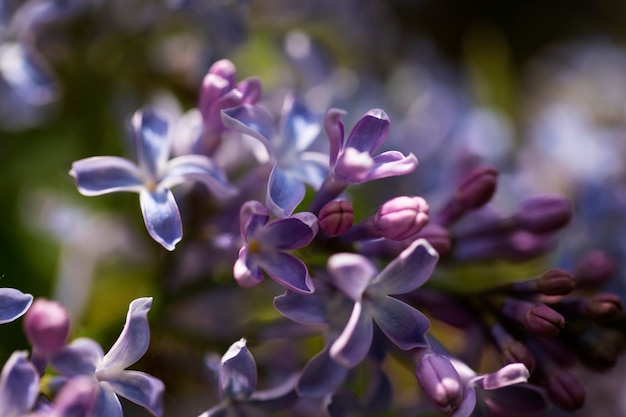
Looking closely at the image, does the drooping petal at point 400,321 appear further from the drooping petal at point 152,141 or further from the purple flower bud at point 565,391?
the drooping petal at point 152,141

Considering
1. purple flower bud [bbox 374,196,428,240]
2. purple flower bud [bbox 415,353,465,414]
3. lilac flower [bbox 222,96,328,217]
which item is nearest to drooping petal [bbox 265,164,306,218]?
lilac flower [bbox 222,96,328,217]

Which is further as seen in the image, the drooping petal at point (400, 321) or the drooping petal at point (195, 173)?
the drooping petal at point (195, 173)

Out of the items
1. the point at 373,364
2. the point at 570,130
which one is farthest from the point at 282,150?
the point at 570,130

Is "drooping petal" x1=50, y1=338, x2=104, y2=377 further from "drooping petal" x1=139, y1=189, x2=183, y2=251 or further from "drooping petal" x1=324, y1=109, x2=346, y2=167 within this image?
"drooping petal" x1=324, y1=109, x2=346, y2=167

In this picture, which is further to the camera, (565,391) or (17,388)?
(565,391)

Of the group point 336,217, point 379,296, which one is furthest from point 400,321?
point 336,217

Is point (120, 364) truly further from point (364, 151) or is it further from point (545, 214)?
point (545, 214)

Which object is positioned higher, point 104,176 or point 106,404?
point 104,176

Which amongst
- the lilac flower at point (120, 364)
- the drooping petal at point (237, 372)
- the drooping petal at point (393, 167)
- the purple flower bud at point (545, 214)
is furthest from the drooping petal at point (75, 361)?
the purple flower bud at point (545, 214)
